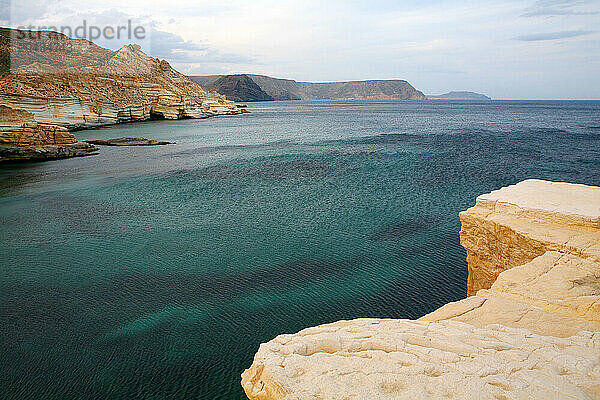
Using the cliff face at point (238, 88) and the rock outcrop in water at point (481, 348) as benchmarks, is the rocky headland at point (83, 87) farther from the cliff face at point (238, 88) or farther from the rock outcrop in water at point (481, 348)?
the cliff face at point (238, 88)

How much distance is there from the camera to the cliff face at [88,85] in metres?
44.7

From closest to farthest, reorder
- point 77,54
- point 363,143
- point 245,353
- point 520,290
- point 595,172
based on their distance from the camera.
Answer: point 520,290
point 245,353
point 595,172
point 363,143
point 77,54

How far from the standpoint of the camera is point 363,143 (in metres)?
37.7

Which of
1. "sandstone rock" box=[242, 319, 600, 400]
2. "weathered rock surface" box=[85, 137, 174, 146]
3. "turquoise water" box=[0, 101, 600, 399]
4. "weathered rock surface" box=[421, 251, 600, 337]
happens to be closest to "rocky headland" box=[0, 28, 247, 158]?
"weathered rock surface" box=[85, 137, 174, 146]

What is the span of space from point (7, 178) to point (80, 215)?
11.5 metres

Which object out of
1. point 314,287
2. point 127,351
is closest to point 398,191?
point 314,287

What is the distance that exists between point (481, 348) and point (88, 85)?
62.5 m

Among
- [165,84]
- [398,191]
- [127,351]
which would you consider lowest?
[127,351]

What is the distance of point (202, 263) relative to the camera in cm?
1145

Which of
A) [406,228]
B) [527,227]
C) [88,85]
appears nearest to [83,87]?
[88,85]

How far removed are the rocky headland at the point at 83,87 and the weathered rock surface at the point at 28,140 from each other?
0.09m

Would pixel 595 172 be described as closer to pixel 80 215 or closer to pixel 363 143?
pixel 363 143

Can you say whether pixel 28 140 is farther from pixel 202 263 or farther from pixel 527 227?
pixel 527 227

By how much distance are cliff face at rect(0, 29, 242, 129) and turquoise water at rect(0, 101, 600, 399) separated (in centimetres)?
2284
